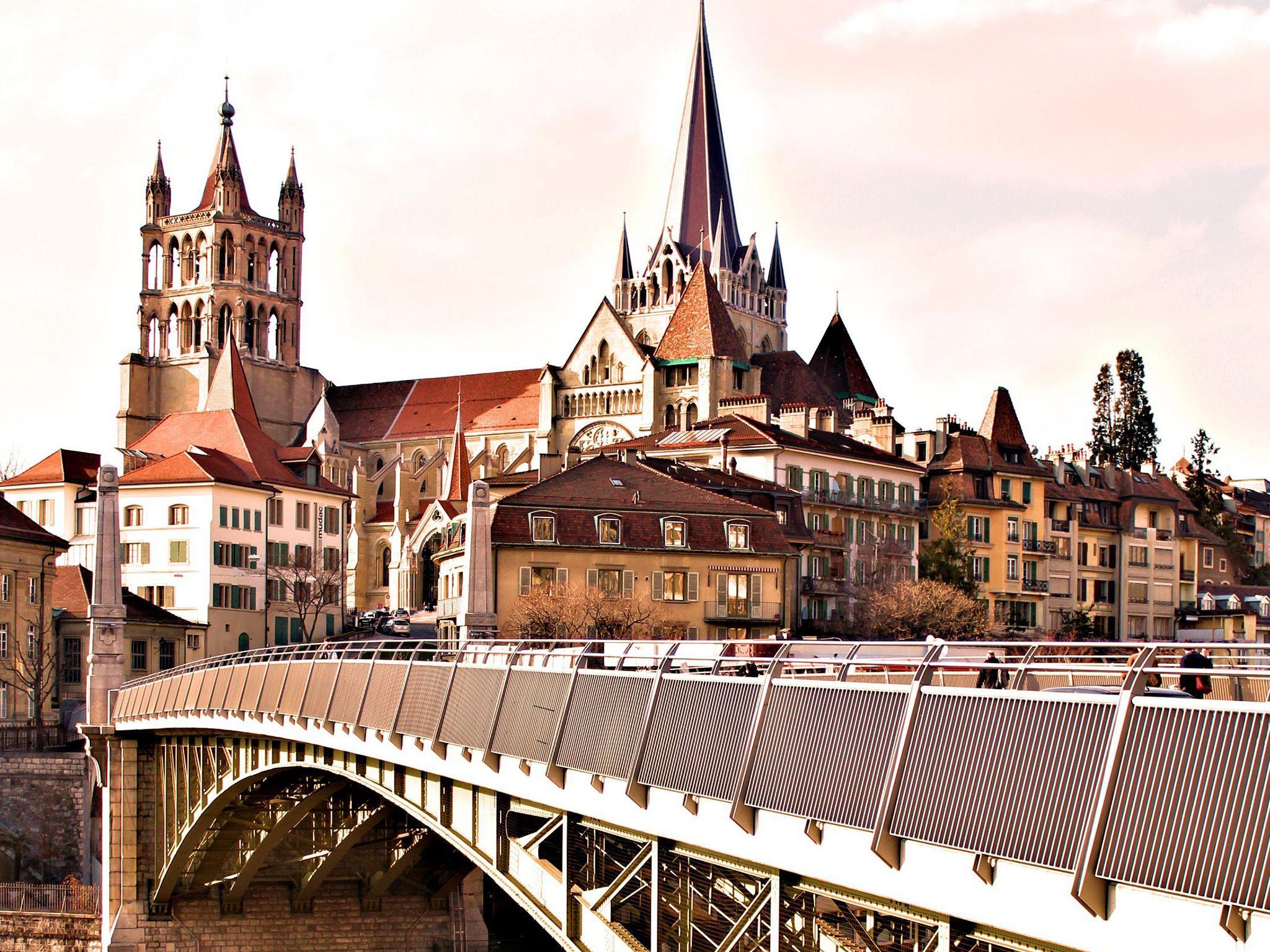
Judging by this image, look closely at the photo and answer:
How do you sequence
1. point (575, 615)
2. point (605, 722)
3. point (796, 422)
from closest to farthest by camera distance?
point (605, 722) < point (575, 615) < point (796, 422)

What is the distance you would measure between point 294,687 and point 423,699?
878cm

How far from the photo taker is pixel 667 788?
19547mm

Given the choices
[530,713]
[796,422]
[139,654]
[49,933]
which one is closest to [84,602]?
[139,654]

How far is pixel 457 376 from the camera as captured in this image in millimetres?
167500

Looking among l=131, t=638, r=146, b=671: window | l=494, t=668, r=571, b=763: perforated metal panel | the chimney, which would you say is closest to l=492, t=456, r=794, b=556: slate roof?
l=131, t=638, r=146, b=671: window

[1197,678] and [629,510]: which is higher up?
[629,510]

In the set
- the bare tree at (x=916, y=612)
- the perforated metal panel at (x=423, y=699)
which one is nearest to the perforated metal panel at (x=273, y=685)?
the perforated metal panel at (x=423, y=699)

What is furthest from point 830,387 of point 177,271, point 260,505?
point 260,505

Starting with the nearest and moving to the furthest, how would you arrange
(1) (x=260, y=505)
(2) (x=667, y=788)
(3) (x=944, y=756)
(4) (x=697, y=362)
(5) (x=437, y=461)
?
(3) (x=944, y=756) < (2) (x=667, y=788) < (1) (x=260, y=505) < (4) (x=697, y=362) < (5) (x=437, y=461)

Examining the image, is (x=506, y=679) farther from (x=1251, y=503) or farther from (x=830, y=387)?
(x=1251, y=503)

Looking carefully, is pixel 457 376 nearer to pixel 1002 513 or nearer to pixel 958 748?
pixel 1002 513

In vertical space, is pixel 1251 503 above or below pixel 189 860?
above

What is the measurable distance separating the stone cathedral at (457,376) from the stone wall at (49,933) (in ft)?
239

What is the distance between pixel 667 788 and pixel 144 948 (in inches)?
1296
